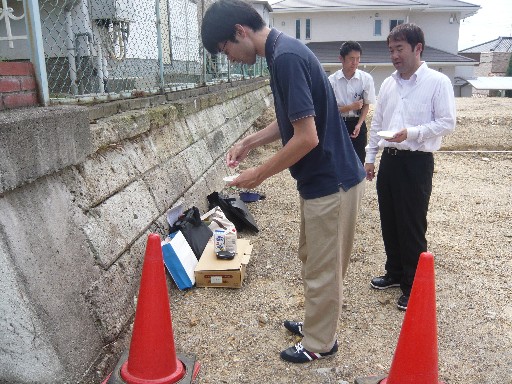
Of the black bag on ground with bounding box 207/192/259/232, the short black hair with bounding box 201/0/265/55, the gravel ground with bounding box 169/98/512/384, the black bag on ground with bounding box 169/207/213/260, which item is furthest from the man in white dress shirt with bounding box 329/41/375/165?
the short black hair with bounding box 201/0/265/55

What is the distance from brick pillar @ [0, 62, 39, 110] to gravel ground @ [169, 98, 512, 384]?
1705 millimetres

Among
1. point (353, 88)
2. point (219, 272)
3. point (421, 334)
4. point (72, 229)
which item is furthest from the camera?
point (353, 88)

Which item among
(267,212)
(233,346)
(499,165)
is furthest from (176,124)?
(499,165)

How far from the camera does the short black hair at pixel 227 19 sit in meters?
2.06

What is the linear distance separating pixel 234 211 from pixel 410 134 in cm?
218

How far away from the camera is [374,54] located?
26.2m

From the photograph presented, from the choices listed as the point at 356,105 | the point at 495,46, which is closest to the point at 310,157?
the point at 356,105

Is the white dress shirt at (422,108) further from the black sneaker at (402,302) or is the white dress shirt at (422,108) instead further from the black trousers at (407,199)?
the black sneaker at (402,302)

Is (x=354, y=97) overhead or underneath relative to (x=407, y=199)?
overhead

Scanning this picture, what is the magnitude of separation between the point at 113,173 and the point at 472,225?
412 centimetres

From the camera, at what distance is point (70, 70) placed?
3518 millimetres

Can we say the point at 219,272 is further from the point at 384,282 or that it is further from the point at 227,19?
the point at 227,19

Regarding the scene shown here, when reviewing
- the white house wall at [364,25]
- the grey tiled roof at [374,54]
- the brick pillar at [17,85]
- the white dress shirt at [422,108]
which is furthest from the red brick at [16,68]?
the white house wall at [364,25]

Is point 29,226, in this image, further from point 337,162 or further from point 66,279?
point 337,162
